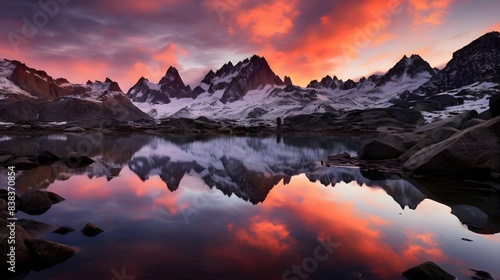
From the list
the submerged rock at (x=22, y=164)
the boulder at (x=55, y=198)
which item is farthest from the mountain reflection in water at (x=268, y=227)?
the submerged rock at (x=22, y=164)

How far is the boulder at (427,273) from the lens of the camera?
24.2 feet

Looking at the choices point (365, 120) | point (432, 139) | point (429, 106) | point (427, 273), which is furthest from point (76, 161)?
point (429, 106)

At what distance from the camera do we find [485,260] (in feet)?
28.1

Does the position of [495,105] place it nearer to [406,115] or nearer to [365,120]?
[406,115]

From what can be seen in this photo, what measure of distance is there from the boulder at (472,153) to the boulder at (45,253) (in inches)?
780

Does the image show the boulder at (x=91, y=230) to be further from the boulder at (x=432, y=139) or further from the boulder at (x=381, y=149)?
the boulder at (x=381, y=149)

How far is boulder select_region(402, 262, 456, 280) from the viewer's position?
291 inches

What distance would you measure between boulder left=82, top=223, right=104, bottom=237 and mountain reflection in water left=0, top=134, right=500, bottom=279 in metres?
0.21

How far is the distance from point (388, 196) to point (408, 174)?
20.5 feet

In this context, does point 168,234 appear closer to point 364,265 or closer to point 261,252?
point 261,252

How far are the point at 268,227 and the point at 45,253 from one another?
6.78 metres

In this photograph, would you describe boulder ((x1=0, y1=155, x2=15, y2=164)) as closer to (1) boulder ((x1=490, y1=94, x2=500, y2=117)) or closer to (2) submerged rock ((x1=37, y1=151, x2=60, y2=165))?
(2) submerged rock ((x1=37, y1=151, x2=60, y2=165))

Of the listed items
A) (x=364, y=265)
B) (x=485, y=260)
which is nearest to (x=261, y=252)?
(x=364, y=265)

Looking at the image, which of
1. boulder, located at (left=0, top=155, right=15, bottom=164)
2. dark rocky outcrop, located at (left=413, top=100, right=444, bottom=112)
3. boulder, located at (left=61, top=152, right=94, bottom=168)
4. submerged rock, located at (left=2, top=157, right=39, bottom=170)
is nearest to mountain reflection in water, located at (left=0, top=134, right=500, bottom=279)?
submerged rock, located at (left=2, top=157, right=39, bottom=170)
